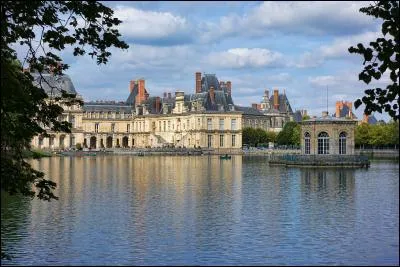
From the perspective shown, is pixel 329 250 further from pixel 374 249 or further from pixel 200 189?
pixel 200 189

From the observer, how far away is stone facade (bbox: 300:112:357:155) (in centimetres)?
5472

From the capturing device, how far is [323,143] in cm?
5534

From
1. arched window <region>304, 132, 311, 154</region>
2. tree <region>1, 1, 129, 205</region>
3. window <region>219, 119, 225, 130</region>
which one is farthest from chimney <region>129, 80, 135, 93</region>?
tree <region>1, 1, 129, 205</region>

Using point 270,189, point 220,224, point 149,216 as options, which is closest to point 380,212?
point 220,224

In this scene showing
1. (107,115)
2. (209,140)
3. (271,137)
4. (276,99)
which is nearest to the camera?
(209,140)

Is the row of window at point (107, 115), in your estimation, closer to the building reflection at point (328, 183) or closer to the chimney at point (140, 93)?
the chimney at point (140, 93)

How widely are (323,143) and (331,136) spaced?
38.1 inches

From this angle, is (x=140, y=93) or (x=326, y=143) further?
(x=140, y=93)

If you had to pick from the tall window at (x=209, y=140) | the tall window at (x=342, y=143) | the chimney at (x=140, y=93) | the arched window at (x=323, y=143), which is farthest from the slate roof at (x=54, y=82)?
the tall window at (x=342, y=143)

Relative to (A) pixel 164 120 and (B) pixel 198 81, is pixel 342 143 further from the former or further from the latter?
(A) pixel 164 120

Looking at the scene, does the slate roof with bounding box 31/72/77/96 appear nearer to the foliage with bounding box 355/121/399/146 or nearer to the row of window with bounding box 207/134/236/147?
the row of window with bounding box 207/134/236/147

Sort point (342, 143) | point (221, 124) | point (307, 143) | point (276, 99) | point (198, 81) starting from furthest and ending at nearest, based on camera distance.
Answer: point (276, 99) → point (198, 81) → point (221, 124) → point (307, 143) → point (342, 143)

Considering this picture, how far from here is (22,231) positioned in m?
18.5

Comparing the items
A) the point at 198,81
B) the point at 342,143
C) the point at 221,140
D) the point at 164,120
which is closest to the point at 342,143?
the point at 342,143
